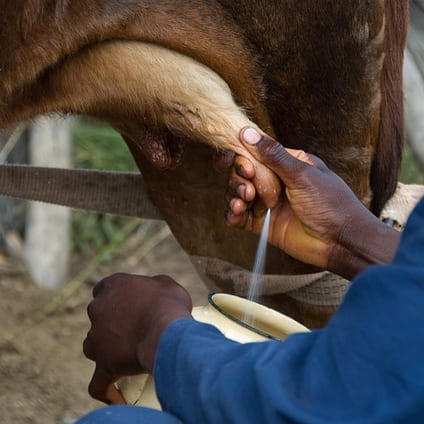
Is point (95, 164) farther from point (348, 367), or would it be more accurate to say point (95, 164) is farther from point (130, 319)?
point (348, 367)

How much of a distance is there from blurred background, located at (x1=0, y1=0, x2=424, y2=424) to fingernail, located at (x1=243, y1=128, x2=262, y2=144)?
1.16 metres

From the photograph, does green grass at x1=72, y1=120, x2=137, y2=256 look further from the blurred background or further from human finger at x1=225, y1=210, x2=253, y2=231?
human finger at x1=225, y1=210, x2=253, y2=231

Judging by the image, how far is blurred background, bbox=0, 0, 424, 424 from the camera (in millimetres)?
2943

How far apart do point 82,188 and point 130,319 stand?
2.88ft

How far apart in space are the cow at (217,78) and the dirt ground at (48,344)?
2.99 feet

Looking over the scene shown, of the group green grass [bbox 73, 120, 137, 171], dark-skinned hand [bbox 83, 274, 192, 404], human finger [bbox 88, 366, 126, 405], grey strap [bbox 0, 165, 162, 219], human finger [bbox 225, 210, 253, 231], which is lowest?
green grass [bbox 73, 120, 137, 171]

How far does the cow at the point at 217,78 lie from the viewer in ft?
5.49

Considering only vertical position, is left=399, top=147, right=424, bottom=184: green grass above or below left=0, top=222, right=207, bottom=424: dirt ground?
above

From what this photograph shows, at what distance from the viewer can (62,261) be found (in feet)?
12.4

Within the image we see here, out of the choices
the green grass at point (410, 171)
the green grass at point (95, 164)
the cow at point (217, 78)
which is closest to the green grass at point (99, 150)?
the green grass at point (95, 164)

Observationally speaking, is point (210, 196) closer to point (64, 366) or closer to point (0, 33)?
point (0, 33)

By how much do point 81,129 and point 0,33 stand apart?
103 inches

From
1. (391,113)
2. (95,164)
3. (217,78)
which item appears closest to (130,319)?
(217,78)

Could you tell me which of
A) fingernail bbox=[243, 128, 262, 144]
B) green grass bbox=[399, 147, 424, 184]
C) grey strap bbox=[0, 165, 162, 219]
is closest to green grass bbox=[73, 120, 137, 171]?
green grass bbox=[399, 147, 424, 184]
